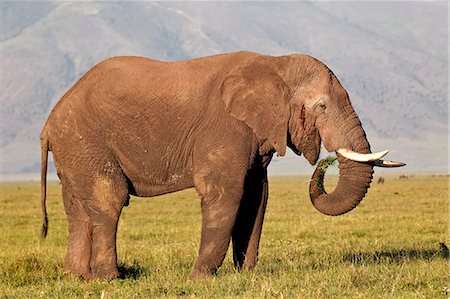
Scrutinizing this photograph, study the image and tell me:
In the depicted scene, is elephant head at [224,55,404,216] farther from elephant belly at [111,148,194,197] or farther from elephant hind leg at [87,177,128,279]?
elephant hind leg at [87,177,128,279]

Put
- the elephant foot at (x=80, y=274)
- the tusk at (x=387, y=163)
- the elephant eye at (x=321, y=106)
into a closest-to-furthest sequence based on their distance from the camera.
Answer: the tusk at (x=387, y=163), the elephant eye at (x=321, y=106), the elephant foot at (x=80, y=274)

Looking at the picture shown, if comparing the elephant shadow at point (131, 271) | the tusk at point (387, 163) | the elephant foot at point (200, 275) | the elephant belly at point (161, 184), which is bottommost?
the elephant shadow at point (131, 271)

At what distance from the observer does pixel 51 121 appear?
1274 cm

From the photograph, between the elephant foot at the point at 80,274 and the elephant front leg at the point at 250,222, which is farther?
the elephant front leg at the point at 250,222

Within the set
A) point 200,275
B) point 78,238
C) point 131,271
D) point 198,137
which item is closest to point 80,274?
point 78,238

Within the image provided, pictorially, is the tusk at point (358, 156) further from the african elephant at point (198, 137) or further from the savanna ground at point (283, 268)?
the savanna ground at point (283, 268)

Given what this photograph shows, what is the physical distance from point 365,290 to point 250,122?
9.05 ft

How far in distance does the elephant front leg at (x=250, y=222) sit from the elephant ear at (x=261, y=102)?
1157 millimetres

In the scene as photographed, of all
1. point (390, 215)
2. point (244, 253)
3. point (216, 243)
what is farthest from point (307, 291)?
point (390, 215)

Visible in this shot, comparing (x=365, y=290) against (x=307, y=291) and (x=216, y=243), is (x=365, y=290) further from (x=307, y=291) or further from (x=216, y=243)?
(x=216, y=243)

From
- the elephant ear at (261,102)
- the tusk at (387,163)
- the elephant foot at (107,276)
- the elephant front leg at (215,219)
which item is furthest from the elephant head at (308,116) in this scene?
the elephant foot at (107,276)

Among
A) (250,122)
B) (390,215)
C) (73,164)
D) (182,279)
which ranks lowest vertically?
(390,215)

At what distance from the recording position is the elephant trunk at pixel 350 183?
11.5 meters

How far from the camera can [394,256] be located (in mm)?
14672
